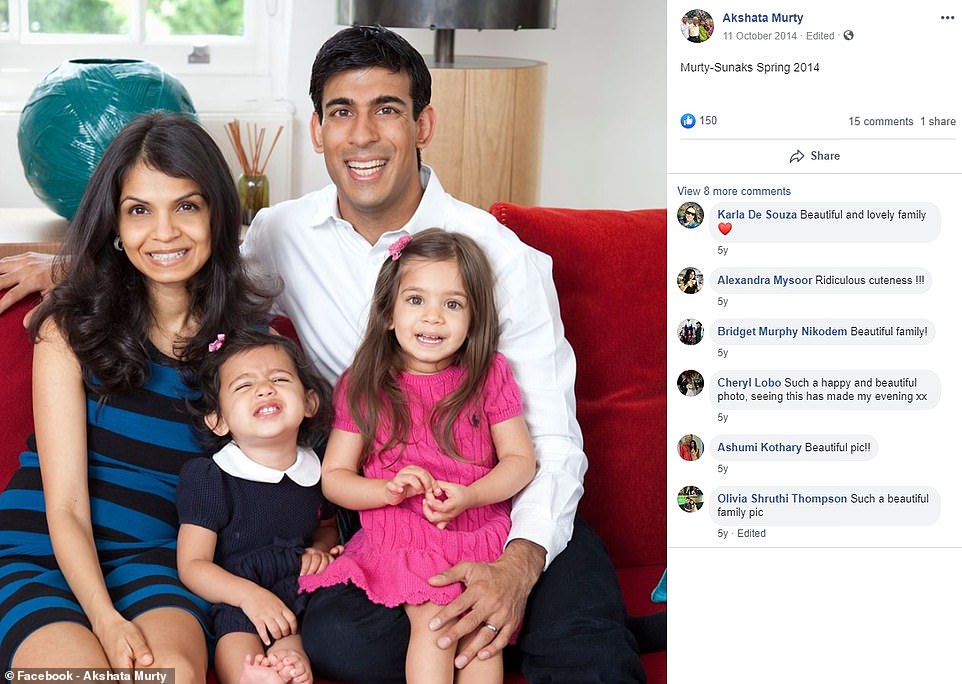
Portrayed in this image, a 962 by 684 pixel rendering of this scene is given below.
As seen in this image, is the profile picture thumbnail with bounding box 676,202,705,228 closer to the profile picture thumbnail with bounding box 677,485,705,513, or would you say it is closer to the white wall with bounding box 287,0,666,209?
the profile picture thumbnail with bounding box 677,485,705,513

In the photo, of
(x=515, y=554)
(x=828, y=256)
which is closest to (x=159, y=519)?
(x=515, y=554)

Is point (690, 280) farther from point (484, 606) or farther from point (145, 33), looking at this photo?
point (145, 33)

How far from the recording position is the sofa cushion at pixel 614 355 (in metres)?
2.01

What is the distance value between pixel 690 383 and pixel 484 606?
2.06ft

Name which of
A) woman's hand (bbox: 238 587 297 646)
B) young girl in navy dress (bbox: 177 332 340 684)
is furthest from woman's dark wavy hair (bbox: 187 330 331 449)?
woman's hand (bbox: 238 587 297 646)

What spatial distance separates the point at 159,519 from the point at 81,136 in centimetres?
116

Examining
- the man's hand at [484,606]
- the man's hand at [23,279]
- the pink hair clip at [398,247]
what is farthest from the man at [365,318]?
the man's hand at [23,279]

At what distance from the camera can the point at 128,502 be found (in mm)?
1740

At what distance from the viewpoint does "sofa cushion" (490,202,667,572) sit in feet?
6.59

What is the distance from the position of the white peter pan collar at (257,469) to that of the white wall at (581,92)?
6.42ft

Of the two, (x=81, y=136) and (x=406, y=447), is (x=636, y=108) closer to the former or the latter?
(x=81, y=136)

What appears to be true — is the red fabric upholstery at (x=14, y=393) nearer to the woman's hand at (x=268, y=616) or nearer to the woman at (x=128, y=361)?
the woman at (x=128, y=361)

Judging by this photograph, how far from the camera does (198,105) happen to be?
362 centimetres

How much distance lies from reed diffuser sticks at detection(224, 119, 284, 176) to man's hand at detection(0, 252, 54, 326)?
1380 millimetres
